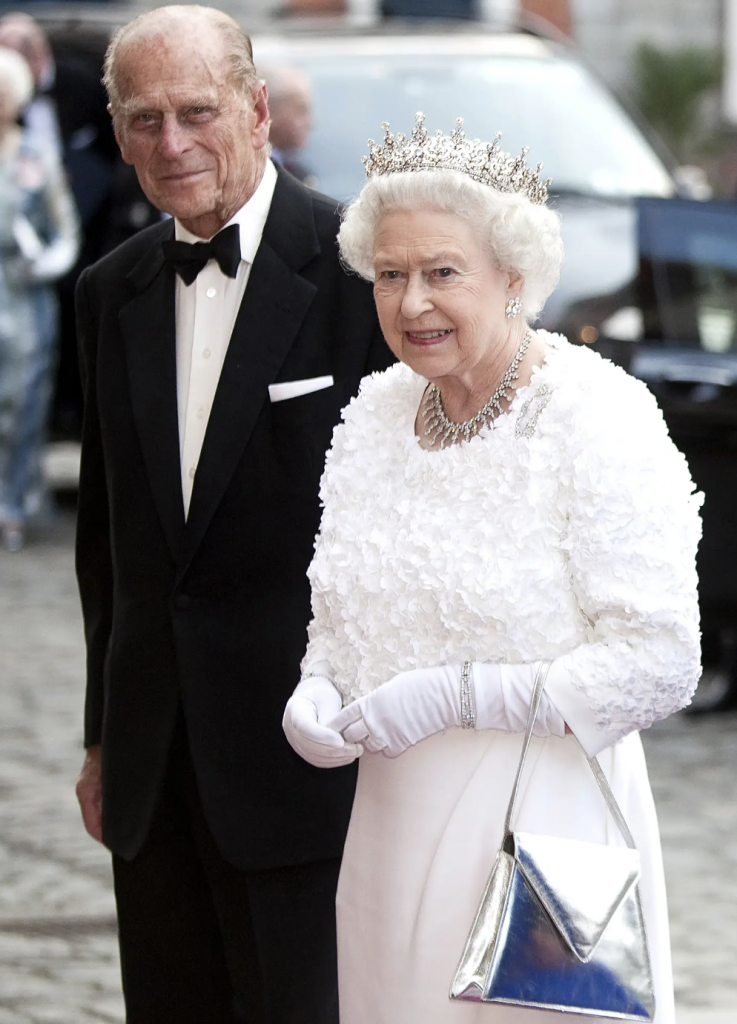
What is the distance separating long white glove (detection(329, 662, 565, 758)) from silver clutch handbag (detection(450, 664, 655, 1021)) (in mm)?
177

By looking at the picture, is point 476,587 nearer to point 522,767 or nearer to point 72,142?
point 522,767

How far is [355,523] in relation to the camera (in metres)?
2.69

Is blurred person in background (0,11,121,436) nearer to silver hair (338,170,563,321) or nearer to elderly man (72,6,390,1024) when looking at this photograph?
elderly man (72,6,390,1024)

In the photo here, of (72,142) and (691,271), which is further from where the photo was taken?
(72,142)

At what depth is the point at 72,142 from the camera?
970cm

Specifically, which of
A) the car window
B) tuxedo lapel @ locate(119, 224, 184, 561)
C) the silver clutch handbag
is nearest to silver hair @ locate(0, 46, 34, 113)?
the car window

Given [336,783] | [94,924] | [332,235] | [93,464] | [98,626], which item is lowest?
[94,924]

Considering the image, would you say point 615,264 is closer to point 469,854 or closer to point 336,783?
point 336,783

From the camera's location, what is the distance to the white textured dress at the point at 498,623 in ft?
8.00

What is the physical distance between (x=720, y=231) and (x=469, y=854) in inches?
158

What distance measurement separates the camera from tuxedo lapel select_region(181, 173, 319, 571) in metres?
2.99

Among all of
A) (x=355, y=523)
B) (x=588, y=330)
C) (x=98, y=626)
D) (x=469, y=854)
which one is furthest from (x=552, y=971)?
(x=588, y=330)

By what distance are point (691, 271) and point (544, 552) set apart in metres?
3.89

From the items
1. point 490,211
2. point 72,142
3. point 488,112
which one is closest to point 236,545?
point 490,211
